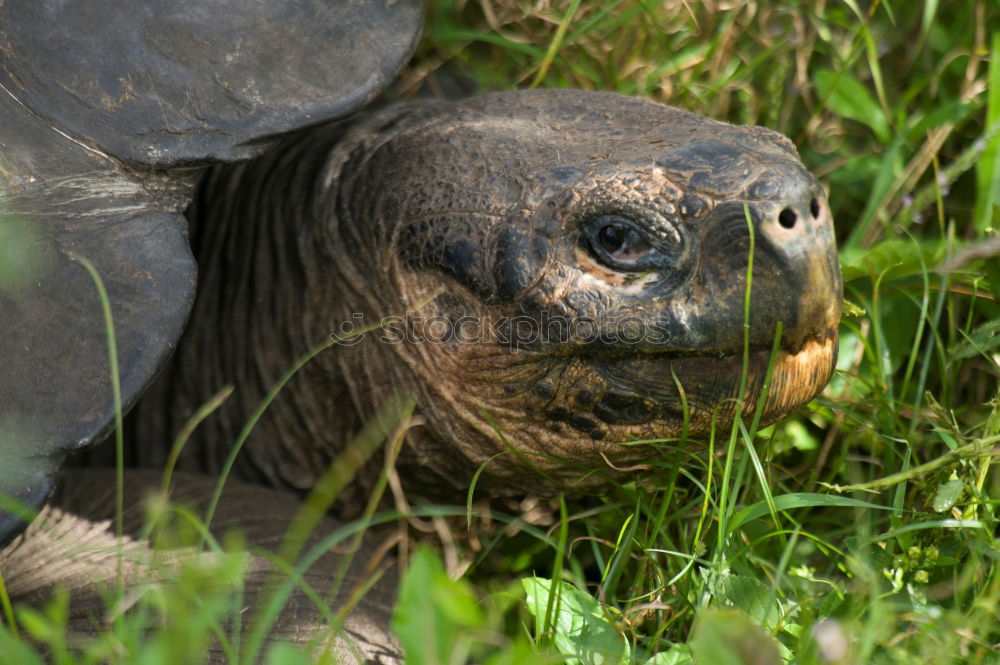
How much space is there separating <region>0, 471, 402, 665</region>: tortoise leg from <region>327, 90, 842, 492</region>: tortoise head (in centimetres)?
32

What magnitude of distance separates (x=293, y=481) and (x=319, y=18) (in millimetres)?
958

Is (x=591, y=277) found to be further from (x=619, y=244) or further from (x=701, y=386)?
(x=701, y=386)

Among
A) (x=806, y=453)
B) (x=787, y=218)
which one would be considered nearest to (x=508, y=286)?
(x=787, y=218)

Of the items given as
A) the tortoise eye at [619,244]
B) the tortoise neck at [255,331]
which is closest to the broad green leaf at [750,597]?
the tortoise eye at [619,244]

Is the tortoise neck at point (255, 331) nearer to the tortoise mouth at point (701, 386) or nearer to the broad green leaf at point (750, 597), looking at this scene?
the tortoise mouth at point (701, 386)

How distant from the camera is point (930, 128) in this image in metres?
2.79

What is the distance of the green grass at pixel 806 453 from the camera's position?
149 centimetres

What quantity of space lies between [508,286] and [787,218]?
1.56 feet

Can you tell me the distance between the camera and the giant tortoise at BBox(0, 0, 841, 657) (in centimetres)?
172

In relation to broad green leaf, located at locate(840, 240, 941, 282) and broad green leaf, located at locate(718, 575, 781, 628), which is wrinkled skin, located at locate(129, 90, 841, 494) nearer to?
broad green leaf, located at locate(718, 575, 781, 628)

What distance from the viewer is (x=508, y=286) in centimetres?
188

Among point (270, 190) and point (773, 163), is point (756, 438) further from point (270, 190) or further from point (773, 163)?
point (270, 190)

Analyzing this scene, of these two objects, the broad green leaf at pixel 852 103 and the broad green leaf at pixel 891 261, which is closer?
the broad green leaf at pixel 891 261

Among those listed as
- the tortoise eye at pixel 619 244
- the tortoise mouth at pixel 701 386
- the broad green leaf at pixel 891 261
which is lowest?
the broad green leaf at pixel 891 261
